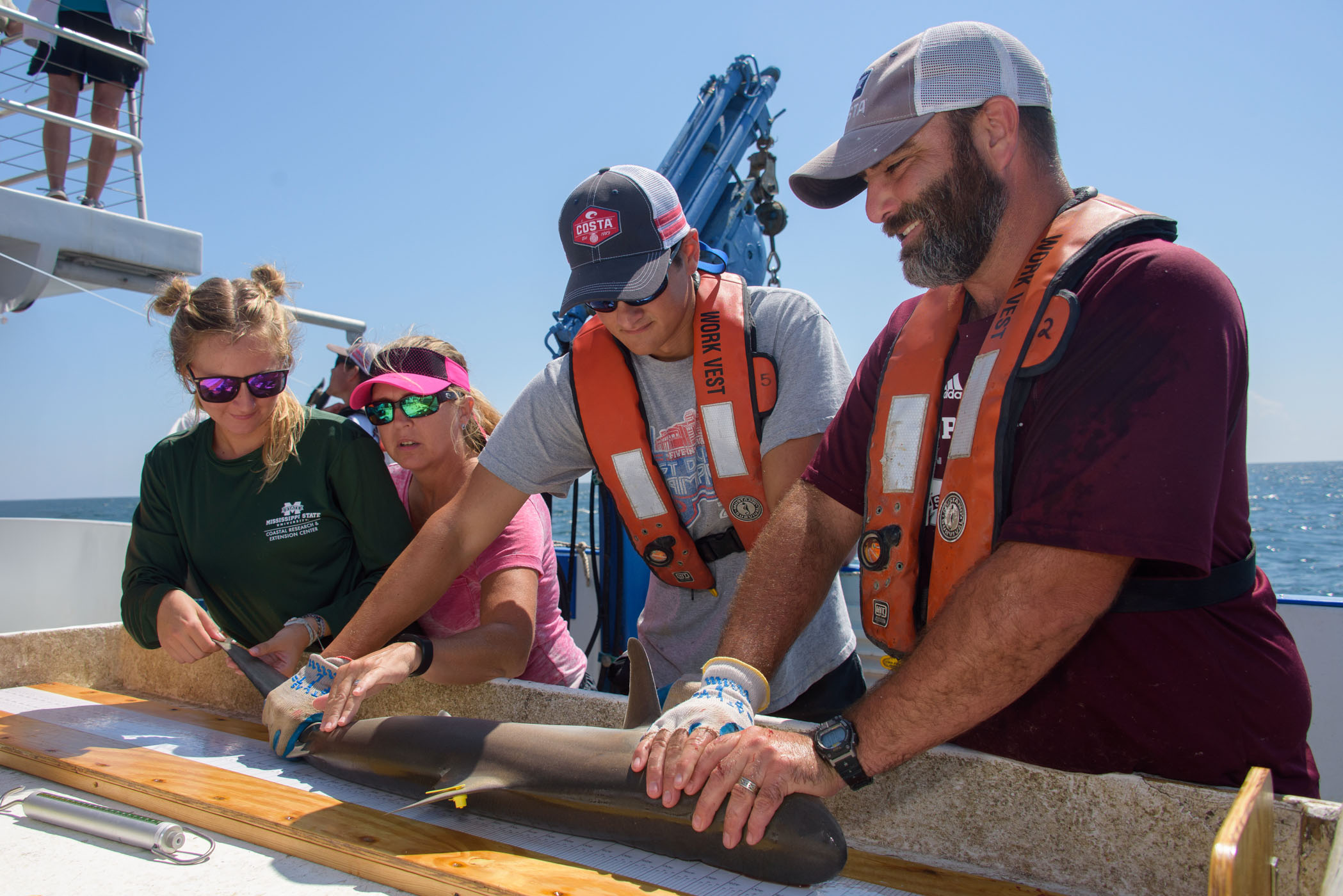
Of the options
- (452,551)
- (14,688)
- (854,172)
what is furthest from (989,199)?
(14,688)

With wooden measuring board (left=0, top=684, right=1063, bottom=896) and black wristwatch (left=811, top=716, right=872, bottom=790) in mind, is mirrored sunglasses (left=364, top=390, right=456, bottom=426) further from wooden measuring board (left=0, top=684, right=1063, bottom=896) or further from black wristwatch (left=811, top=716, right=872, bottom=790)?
black wristwatch (left=811, top=716, right=872, bottom=790)

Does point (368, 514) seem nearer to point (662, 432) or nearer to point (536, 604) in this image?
point (536, 604)

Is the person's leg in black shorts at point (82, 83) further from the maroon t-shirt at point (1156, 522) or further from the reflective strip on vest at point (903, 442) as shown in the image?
the maroon t-shirt at point (1156, 522)

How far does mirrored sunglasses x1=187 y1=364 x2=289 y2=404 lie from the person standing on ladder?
5.49m

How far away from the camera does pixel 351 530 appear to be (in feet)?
9.78

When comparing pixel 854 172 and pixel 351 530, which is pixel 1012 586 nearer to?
pixel 854 172

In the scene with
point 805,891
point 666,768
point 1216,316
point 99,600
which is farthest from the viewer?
point 99,600

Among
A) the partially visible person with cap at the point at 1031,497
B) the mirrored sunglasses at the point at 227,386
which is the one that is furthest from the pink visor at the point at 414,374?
the partially visible person with cap at the point at 1031,497

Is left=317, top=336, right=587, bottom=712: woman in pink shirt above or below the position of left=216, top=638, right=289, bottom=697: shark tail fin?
above

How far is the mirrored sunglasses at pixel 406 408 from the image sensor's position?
9.98 feet

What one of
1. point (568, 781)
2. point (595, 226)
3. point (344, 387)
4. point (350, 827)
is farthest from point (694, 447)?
point (344, 387)

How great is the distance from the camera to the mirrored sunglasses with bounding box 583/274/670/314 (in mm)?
2473

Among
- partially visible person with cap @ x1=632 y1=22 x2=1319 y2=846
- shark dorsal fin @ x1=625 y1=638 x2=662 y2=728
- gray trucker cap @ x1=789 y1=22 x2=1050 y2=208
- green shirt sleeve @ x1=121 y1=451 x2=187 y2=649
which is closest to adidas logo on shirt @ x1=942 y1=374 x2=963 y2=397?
partially visible person with cap @ x1=632 y1=22 x2=1319 y2=846

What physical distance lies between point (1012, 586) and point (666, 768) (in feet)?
2.26
